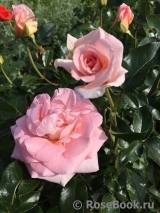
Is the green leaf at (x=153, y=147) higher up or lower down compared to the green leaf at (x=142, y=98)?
lower down

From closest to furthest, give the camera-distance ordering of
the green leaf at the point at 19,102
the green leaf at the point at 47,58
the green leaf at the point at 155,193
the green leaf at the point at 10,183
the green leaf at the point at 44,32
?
the green leaf at the point at 10,183 → the green leaf at the point at 155,193 → the green leaf at the point at 19,102 → the green leaf at the point at 47,58 → the green leaf at the point at 44,32

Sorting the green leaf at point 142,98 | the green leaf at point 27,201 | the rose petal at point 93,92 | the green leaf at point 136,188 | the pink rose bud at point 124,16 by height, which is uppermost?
the rose petal at point 93,92

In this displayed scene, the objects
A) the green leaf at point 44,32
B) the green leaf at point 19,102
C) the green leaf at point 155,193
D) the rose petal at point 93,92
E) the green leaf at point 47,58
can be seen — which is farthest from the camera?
the green leaf at point 44,32

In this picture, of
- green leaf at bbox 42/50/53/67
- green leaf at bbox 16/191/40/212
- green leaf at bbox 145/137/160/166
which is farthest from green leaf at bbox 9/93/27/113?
green leaf at bbox 145/137/160/166

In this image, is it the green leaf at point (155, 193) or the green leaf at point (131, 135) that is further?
the green leaf at point (155, 193)

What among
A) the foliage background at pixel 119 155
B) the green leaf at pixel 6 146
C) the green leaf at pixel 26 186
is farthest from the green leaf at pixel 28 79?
the green leaf at pixel 26 186

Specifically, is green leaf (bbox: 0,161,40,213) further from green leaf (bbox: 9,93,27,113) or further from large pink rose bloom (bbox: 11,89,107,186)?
green leaf (bbox: 9,93,27,113)

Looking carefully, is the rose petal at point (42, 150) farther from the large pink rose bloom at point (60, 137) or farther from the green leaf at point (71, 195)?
the green leaf at point (71, 195)
